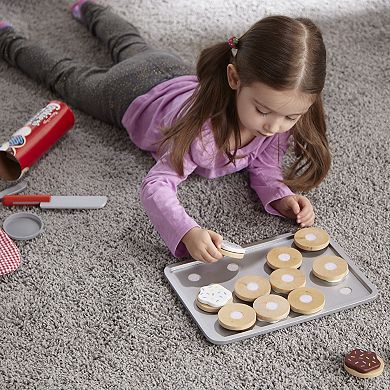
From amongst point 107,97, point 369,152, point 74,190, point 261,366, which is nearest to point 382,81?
point 369,152

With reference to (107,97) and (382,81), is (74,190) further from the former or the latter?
(382,81)

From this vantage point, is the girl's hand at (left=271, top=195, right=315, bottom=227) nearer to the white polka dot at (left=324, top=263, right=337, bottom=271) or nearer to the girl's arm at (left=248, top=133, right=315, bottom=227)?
the girl's arm at (left=248, top=133, right=315, bottom=227)

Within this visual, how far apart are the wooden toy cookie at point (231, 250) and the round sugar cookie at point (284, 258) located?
2.3 inches

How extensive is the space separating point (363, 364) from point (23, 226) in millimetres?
624

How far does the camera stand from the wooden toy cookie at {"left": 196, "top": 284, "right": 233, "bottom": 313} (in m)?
1.23

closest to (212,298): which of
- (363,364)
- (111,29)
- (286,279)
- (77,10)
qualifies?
(286,279)

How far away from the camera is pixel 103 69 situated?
5.56 feet

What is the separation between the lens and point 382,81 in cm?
177

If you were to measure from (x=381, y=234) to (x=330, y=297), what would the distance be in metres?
0.19

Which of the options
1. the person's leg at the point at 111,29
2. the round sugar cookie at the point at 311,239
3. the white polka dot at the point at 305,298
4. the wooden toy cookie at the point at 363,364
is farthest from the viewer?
the person's leg at the point at 111,29

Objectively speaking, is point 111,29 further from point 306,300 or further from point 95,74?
point 306,300

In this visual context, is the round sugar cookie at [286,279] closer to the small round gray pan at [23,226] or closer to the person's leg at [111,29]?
the small round gray pan at [23,226]

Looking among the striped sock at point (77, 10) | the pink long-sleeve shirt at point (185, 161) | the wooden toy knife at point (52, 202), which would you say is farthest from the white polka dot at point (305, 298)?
the striped sock at point (77, 10)

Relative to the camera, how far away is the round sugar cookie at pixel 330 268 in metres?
1.28
